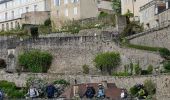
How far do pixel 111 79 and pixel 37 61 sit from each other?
9.30m

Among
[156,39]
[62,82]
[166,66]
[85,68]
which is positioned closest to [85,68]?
[85,68]

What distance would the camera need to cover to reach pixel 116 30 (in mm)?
56656

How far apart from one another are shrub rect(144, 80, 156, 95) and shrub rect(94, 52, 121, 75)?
7.22m

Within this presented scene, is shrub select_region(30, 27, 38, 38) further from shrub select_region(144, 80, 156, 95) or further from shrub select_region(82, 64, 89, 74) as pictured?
shrub select_region(144, 80, 156, 95)

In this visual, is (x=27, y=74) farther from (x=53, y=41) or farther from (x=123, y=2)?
(x=123, y=2)

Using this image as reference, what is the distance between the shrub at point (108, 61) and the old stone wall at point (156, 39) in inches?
103

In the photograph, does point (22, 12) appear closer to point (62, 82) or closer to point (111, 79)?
point (62, 82)

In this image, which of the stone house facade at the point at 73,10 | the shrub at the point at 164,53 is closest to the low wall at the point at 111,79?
the shrub at the point at 164,53

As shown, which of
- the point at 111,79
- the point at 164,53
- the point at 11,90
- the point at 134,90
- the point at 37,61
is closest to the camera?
the point at 134,90

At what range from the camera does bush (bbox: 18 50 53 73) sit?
53438mm

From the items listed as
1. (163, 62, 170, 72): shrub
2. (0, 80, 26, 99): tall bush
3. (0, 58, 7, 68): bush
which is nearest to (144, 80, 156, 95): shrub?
(163, 62, 170, 72): shrub

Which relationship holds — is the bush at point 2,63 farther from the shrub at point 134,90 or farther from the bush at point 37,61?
the shrub at point 134,90

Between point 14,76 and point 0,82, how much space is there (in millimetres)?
1181

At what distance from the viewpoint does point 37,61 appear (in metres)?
53.4
